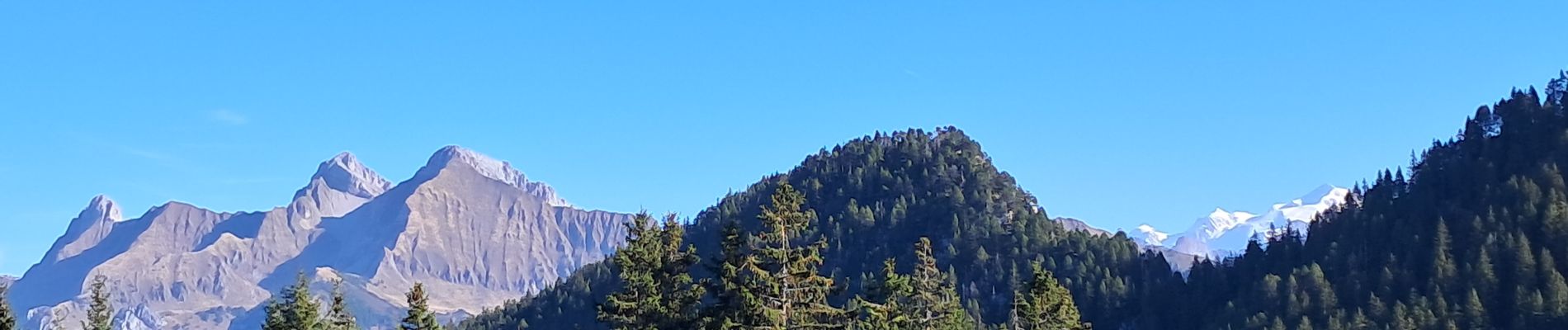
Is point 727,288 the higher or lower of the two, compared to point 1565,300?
lower

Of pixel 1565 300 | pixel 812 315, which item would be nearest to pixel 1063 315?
pixel 812 315

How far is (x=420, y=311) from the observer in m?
67.9

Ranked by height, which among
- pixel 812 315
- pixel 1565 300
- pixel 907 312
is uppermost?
pixel 1565 300

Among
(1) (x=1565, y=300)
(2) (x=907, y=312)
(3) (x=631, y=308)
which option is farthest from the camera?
(1) (x=1565, y=300)

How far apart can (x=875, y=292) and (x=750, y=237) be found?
2456cm

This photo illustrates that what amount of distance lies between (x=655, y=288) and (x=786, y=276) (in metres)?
7.29

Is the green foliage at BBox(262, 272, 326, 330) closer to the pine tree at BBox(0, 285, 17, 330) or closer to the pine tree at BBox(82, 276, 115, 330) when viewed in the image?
the pine tree at BBox(82, 276, 115, 330)

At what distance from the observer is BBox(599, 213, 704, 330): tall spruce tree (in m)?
63.5

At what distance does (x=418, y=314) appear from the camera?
67562 mm

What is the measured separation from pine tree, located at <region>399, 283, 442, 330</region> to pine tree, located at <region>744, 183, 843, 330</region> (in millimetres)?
16461

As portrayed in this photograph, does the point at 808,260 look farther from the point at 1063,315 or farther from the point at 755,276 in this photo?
the point at 1063,315

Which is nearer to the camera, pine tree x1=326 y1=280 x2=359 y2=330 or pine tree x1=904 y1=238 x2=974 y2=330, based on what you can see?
pine tree x1=326 y1=280 x2=359 y2=330

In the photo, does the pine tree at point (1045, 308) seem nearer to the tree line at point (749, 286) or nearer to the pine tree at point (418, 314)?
the tree line at point (749, 286)

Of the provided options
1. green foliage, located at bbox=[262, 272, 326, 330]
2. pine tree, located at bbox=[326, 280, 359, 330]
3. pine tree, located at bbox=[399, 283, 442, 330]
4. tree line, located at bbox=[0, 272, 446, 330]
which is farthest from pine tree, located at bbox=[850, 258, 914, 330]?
green foliage, located at bbox=[262, 272, 326, 330]
